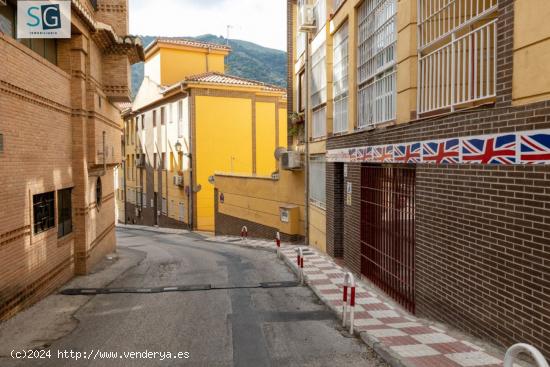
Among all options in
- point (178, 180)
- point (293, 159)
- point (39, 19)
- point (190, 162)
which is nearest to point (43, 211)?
point (39, 19)

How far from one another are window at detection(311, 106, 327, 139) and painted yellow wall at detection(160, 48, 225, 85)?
70.5ft

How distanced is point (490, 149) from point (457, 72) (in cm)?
183

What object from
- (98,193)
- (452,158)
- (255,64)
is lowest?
(98,193)

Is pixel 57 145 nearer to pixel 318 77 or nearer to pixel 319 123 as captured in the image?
pixel 319 123

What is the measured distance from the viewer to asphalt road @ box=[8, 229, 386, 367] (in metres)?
6.87

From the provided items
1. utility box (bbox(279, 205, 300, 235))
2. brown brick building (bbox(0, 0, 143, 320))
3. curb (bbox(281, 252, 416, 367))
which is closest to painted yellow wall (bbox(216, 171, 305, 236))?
utility box (bbox(279, 205, 300, 235))

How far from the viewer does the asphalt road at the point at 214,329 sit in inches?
271

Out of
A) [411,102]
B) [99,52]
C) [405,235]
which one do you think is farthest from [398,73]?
[99,52]

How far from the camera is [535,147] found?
521cm

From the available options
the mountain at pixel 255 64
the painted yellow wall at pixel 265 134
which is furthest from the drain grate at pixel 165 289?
the mountain at pixel 255 64

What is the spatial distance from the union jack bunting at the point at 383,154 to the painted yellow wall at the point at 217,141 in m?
21.8

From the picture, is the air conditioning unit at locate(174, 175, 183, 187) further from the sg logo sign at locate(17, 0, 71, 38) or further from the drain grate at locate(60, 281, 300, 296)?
the sg logo sign at locate(17, 0, 71, 38)

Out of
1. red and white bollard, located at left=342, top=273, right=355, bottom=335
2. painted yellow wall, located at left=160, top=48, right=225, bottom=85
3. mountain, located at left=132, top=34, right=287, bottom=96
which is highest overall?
mountain, located at left=132, top=34, right=287, bottom=96

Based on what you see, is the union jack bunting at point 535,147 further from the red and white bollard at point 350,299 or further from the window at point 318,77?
the window at point 318,77
